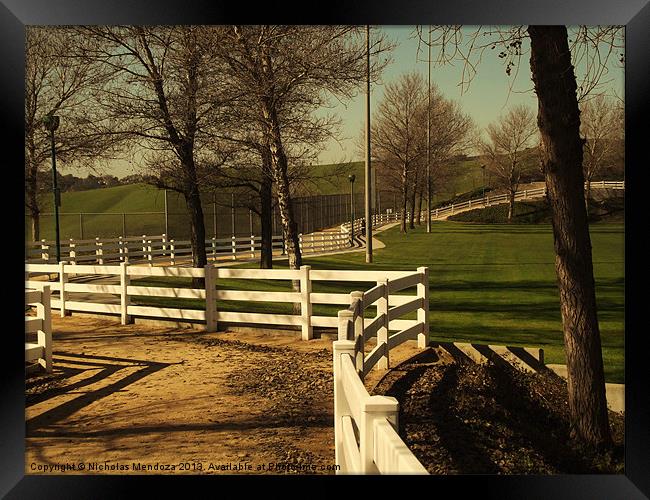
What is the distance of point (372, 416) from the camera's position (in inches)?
140

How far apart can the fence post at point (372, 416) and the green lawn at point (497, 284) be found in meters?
7.25

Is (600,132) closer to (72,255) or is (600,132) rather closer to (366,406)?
(366,406)

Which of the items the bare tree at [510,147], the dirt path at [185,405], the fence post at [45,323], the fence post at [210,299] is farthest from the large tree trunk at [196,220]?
the bare tree at [510,147]

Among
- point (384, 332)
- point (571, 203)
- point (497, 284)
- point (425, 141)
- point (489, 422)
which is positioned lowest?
point (489, 422)

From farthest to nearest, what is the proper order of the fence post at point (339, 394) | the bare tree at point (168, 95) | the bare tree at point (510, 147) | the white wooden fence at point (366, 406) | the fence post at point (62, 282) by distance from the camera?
the bare tree at point (510, 147)
the bare tree at point (168, 95)
the fence post at point (62, 282)
the fence post at point (339, 394)
the white wooden fence at point (366, 406)

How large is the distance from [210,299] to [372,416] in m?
8.06

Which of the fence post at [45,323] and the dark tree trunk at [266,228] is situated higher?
the dark tree trunk at [266,228]

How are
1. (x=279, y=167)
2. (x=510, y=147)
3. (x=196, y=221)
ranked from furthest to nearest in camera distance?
(x=510, y=147) → (x=196, y=221) → (x=279, y=167)

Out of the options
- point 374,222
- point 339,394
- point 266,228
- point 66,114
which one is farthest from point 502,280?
point 374,222

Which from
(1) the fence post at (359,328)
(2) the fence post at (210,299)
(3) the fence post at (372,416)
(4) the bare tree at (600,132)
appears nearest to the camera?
(3) the fence post at (372,416)

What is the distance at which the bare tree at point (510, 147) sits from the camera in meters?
25.5

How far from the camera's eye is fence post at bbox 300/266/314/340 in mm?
10625

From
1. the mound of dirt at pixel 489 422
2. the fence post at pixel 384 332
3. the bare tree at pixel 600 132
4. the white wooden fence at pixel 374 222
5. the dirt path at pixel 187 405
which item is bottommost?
the mound of dirt at pixel 489 422

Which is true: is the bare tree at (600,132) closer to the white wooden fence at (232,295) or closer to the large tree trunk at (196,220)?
the white wooden fence at (232,295)
